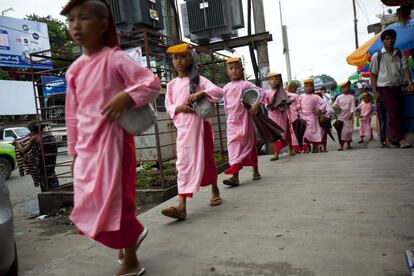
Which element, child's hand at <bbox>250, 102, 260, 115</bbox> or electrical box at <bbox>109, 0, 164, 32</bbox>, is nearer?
child's hand at <bbox>250, 102, 260, 115</bbox>

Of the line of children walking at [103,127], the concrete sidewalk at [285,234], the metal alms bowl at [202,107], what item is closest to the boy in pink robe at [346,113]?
the concrete sidewalk at [285,234]

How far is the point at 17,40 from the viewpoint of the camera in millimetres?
→ 23484

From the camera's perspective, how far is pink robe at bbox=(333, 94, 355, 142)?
28.6 ft

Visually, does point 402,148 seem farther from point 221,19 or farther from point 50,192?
point 50,192

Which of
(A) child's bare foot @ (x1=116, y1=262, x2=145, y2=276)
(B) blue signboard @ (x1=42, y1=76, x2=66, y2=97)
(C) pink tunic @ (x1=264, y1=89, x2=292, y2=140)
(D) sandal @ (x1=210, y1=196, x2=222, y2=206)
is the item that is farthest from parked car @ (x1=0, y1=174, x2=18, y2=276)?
(C) pink tunic @ (x1=264, y1=89, x2=292, y2=140)

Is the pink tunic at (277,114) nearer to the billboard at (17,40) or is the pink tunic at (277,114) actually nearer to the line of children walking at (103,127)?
the line of children walking at (103,127)

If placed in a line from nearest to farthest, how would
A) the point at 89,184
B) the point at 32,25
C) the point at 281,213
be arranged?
the point at 89,184, the point at 281,213, the point at 32,25

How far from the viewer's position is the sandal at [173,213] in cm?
339

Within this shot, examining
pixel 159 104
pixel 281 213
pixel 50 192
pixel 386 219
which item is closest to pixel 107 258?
pixel 281 213

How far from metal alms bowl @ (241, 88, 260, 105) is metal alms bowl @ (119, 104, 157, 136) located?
107 inches

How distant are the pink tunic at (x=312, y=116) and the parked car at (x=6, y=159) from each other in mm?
8341

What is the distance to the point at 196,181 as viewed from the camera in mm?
3623

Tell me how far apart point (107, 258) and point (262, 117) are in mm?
3162

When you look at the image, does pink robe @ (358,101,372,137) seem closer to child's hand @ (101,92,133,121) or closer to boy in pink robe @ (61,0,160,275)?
boy in pink robe @ (61,0,160,275)
